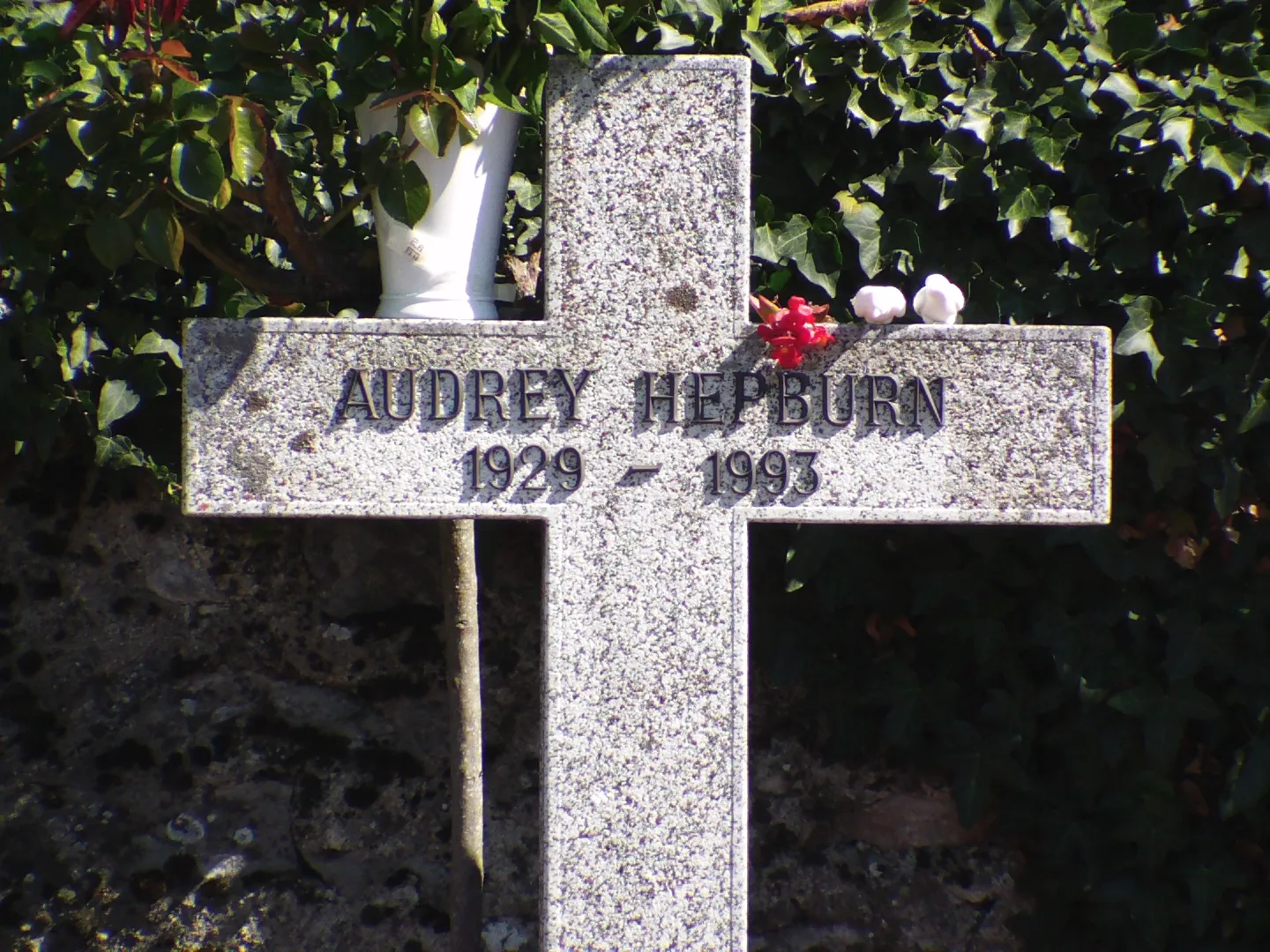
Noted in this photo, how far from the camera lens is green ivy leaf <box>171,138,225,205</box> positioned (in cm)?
173

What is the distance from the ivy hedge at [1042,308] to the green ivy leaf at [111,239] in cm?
39

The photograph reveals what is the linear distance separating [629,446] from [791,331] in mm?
298

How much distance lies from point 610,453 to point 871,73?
1.02 meters

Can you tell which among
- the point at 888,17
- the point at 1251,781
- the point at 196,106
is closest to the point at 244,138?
the point at 196,106

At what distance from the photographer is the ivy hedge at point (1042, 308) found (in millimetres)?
2350

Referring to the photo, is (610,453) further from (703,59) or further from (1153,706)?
(1153,706)

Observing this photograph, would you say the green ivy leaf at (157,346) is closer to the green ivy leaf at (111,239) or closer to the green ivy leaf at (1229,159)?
the green ivy leaf at (111,239)

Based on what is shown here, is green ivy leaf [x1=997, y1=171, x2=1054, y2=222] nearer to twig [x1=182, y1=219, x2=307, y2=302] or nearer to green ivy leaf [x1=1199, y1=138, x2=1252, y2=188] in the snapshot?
green ivy leaf [x1=1199, y1=138, x2=1252, y2=188]

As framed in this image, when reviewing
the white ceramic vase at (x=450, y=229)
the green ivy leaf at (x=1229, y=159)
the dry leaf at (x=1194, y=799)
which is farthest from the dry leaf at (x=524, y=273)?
the dry leaf at (x=1194, y=799)

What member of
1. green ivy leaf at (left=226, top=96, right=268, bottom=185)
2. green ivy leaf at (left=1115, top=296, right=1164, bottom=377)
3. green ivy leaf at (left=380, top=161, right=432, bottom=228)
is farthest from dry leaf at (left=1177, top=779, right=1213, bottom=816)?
green ivy leaf at (left=226, top=96, right=268, bottom=185)

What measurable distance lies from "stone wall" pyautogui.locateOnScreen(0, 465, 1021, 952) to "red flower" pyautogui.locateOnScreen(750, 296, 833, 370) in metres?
1.00

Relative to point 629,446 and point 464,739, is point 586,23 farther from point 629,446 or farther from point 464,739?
point 464,739

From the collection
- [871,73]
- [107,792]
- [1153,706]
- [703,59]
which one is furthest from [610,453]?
[107,792]

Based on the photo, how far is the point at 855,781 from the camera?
2674 mm
